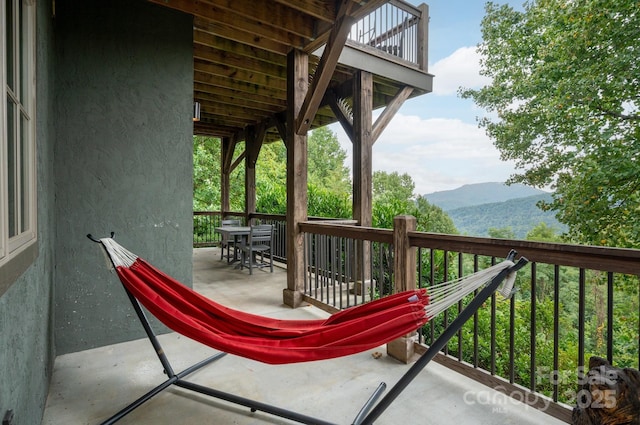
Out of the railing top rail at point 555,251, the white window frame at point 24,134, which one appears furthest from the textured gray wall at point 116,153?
the railing top rail at point 555,251

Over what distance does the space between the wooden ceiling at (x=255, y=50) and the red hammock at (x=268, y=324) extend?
233 centimetres

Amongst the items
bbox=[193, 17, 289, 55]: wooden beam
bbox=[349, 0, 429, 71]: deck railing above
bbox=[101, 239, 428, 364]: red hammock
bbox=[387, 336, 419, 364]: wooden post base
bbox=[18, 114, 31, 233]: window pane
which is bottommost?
bbox=[387, 336, 419, 364]: wooden post base

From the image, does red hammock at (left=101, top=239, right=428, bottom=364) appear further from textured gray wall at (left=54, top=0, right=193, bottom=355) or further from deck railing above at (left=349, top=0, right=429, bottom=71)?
deck railing above at (left=349, top=0, right=429, bottom=71)

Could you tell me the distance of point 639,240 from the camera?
21.3 ft

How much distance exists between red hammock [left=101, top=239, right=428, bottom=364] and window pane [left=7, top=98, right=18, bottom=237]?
2.19ft

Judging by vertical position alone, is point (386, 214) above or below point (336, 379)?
above

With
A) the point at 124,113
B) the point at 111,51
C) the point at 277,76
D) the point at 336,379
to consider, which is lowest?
the point at 336,379

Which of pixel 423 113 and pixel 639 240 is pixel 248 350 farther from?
pixel 423 113

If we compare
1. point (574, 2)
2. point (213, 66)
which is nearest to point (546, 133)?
point (574, 2)

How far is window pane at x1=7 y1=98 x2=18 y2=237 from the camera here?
1266mm

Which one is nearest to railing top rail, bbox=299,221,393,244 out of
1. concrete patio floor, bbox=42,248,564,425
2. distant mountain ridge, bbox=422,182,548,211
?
concrete patio floor, bbox=42,248,564,425

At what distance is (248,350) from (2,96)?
51.2 inches

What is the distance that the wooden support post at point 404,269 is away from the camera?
7.99 ft

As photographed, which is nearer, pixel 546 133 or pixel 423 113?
pixel 546 133
